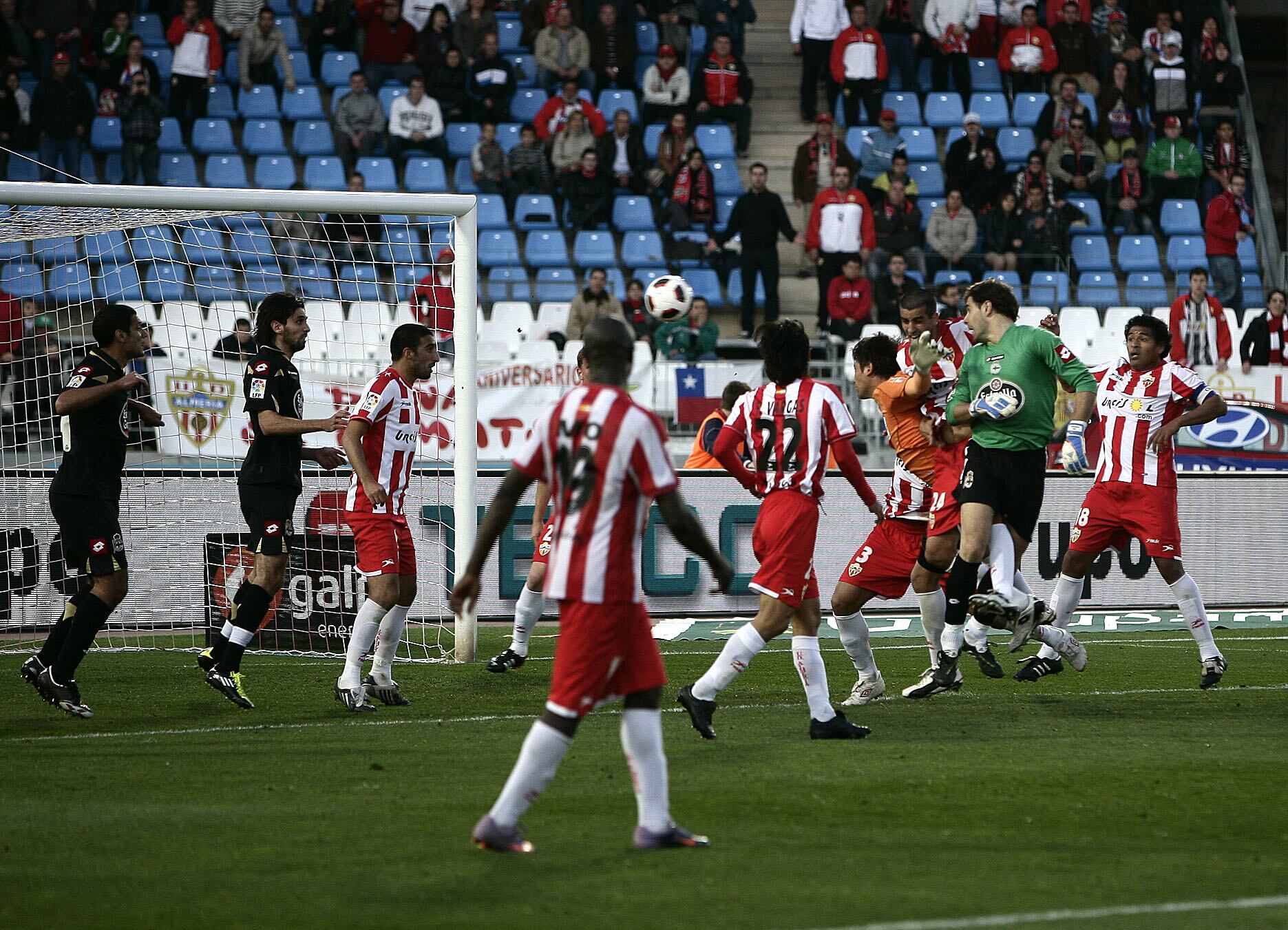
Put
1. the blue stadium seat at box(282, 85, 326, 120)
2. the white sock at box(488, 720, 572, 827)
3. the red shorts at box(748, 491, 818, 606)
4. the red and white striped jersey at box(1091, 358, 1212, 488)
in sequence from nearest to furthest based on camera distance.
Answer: the white sock at box(488, 720, 572, 827)
the red shorts at box(748, 491, 818, 606)
the red and white striped jersey at box(1091, 358, 1212, 488)
the blue stadium seat at box(282, 85, 326, 120)

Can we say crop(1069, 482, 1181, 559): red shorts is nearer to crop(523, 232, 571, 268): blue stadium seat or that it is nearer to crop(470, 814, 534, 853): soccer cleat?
crop(470, 814, 534, 853): soccer cleat

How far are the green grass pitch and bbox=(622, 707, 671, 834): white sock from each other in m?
0.16

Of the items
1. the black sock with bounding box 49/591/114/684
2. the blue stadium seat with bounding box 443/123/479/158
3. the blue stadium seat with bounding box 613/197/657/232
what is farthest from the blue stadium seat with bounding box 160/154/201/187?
the black sock with bounding box 49/591/114/684

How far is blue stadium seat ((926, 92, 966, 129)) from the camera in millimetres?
22938

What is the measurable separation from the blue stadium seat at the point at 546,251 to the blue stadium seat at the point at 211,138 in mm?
4525

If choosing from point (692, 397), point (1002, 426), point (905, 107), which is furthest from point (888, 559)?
point (905, 107)

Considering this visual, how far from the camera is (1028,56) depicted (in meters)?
23.3

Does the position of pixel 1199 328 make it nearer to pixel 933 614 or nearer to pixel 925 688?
pixel 933 614

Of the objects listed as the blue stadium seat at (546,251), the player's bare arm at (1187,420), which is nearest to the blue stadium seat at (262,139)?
the blue stadium seat at (546,251)

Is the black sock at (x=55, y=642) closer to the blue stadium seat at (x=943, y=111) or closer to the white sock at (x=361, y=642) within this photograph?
the white sock at (x=361, y=642)

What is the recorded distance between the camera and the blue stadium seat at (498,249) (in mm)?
19953

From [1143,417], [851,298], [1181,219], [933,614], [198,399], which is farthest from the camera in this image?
[1181,219]

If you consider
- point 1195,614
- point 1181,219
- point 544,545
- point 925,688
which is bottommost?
point 925,688

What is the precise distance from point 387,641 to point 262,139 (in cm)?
1427
